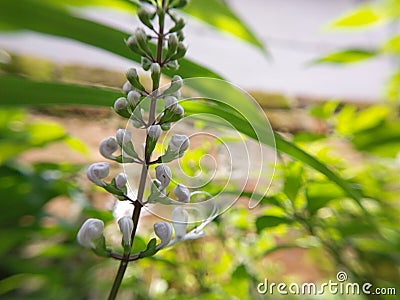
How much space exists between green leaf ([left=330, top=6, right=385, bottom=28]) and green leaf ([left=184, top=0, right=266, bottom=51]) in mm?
283

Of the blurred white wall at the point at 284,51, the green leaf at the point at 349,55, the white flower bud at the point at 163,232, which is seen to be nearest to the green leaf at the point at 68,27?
the white flower bud at the point at 163,232

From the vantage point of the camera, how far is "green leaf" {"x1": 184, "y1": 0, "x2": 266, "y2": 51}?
0.34m

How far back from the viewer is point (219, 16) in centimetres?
35

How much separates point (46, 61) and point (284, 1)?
938mm

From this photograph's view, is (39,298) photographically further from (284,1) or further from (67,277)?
(284,1)

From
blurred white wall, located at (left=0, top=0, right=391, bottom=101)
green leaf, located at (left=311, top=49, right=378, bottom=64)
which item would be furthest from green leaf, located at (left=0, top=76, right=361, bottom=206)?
blurred white wall, located at (left=0, top=0, right=391, bottom=101)

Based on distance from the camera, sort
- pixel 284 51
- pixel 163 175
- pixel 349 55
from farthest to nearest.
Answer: pixel 284 51, pixel 349 55, pixel 163 175

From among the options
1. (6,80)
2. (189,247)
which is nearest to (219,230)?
(189,247)

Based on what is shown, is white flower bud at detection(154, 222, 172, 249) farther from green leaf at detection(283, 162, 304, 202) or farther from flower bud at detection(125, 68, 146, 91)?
green leaf at detection(283, 162, 304, 202)

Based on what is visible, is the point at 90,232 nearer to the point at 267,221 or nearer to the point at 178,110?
the point at 178,110

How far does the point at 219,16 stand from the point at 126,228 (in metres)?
0.23

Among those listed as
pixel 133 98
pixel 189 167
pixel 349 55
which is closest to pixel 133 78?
pixel 133 98

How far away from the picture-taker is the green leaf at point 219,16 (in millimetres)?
336

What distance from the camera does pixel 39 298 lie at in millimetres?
571
